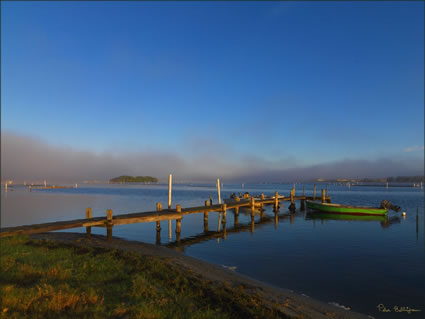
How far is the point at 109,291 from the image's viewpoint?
755 cm

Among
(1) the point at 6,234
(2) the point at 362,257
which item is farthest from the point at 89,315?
(2) the point at 362,257

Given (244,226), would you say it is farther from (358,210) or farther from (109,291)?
(109,291)

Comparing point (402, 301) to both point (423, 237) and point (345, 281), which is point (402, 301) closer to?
point (345, 281)

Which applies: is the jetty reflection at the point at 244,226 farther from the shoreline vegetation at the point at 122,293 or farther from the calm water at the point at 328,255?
the shoreline vegetation at the point at 122,293

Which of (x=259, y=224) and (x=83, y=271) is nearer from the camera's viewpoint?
(x=83, y=271)

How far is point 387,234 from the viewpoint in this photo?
79.0 ft

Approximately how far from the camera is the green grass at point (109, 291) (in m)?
6.25

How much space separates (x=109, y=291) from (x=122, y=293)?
425 millimetres

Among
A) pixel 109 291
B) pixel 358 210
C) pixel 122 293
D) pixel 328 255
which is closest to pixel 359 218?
pixel 358 210

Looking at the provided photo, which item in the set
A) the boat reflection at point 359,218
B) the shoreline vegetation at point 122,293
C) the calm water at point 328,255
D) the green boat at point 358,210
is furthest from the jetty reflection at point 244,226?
the shoreline vegetation at point 122,293

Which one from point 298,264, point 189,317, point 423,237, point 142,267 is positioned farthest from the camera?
point 423,237

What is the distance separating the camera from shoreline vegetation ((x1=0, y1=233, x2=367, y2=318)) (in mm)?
6289

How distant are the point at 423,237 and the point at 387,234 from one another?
2.56m

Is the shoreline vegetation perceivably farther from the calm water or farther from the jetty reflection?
the jetty reflection
